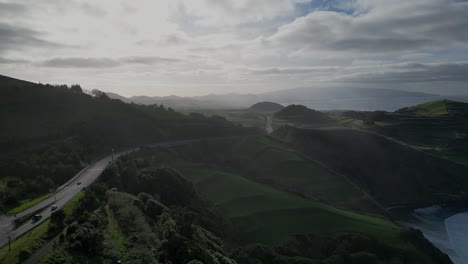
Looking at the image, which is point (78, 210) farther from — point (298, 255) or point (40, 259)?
point (298, 255)

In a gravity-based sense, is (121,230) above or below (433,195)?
above

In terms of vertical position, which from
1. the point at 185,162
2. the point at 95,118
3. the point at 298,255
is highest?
the point at 95,118

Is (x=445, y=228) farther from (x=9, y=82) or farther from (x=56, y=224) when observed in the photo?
(x=9, y=82)

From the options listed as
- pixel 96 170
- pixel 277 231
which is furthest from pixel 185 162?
pixel 277 231

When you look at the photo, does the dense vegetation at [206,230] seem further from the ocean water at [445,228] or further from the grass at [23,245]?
the ocean water at [445,228]

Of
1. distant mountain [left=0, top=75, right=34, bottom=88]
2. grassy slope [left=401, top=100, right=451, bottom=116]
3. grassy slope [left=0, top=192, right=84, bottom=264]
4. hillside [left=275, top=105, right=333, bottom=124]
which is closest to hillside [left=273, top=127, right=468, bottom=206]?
hillside [left=275, top=105, right=333, bottom=124]

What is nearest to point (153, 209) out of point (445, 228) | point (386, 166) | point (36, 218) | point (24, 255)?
point (36, 218)

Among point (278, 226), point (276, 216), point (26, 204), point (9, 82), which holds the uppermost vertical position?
point (9, 82)
